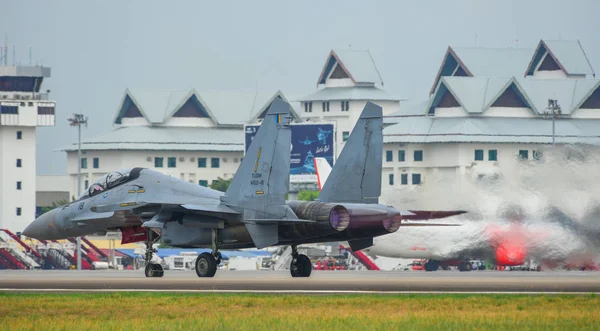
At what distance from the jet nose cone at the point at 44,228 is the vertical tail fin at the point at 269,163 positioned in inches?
437

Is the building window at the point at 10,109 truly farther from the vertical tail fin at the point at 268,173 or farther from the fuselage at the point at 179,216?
the vertical tail fin at the point at 268,173

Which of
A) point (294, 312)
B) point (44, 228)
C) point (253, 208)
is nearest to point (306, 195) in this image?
point (44, 228)

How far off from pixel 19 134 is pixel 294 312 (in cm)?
15471

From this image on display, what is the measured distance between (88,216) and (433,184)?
2622 cm

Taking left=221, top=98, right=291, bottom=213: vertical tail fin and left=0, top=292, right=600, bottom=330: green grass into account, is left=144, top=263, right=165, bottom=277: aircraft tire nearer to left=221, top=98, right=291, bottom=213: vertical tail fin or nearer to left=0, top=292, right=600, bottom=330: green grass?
left=221, top=98, right=291, bottom=213: vertical tail fin

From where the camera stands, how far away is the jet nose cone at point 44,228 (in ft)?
197

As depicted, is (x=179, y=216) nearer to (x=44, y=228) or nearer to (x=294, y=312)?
(x=44, y=228)

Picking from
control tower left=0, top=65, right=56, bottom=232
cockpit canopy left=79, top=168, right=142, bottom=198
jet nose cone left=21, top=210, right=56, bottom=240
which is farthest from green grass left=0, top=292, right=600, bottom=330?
control tower left=0, top=65, right=56, bottom=232

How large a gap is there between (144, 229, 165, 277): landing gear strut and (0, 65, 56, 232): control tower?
127 meters

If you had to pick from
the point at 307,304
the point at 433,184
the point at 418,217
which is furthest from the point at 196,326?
the point at 433,184

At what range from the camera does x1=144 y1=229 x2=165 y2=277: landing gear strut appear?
5731 centimetres

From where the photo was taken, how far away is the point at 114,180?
57.6 m

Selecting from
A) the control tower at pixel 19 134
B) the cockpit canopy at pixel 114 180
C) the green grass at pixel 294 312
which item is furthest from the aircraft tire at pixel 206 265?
the control tower at pixel 19 134

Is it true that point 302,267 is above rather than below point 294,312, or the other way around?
above
